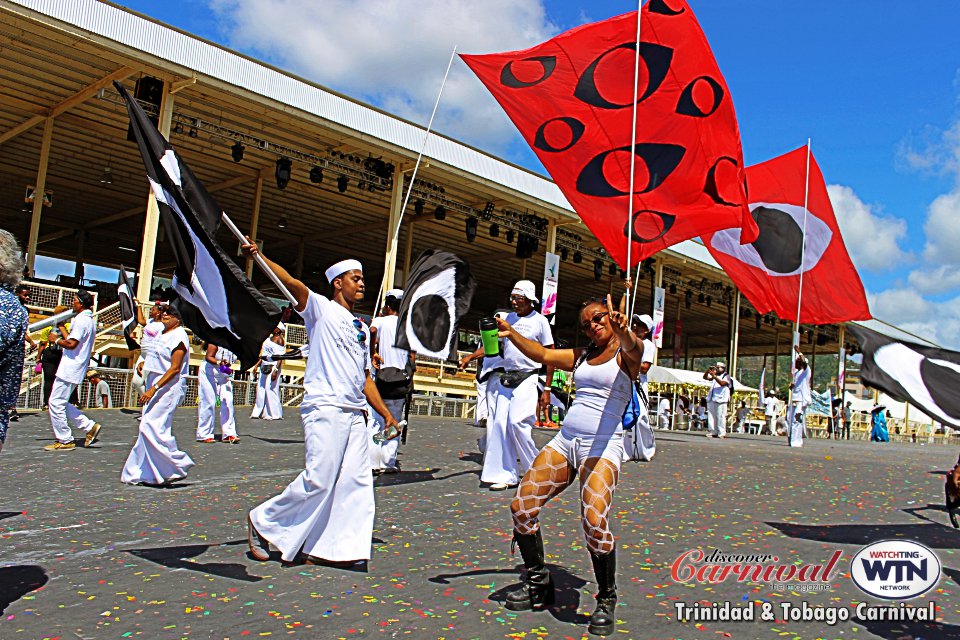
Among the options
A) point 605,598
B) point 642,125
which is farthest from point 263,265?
point 642,125

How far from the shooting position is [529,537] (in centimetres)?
425

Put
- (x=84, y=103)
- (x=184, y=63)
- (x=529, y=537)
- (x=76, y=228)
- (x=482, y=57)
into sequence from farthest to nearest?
(x=76, y=228) < (x=84, y=103) < (x=184, y=63) < (x=482, y=57) < (x=529, y=537)

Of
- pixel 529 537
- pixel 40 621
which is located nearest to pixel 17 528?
pixel 40 621

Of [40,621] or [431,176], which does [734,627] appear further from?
[431,176]

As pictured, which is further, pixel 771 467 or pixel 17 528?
pixel 771 467

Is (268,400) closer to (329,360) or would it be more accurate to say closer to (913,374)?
(329,360)

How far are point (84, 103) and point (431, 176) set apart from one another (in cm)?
964

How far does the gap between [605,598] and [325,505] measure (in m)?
1.92

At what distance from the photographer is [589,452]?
4.24 metres

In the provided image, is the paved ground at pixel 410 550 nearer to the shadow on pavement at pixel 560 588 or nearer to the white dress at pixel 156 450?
the shadow on pavement at pixel 560 588

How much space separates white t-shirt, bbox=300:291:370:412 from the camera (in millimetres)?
5090

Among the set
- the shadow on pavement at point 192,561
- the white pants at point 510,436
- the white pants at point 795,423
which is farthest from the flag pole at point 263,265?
the white pants at point 795,423

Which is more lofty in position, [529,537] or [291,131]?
[291,131]
